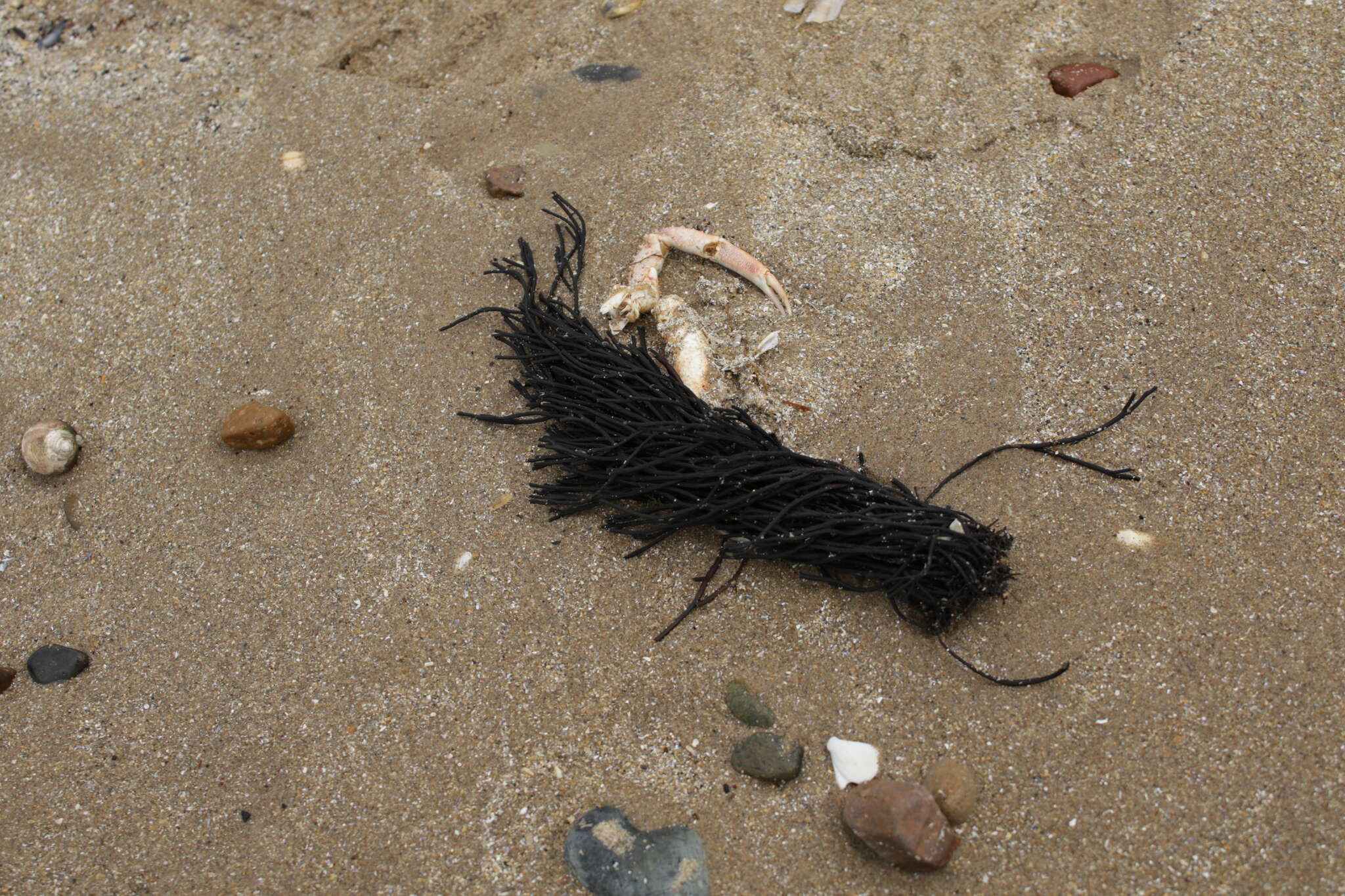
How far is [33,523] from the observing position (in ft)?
8.66

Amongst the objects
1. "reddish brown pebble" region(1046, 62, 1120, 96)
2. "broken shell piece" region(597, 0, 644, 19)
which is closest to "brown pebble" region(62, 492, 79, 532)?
"broken shell piece" region(597, 0, 644, 19)

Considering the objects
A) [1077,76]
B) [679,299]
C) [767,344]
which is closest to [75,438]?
[679,299]

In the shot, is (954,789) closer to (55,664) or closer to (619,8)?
(55,664)

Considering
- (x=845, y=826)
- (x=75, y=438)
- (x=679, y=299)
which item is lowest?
(x=845, y=826)

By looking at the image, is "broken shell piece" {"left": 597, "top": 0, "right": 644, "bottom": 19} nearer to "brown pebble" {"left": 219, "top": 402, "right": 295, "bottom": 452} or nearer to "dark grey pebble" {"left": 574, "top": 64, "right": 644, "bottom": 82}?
"dark grey pebble" {"left": 574, "top": 64, "right": 644, "bottom": 82}

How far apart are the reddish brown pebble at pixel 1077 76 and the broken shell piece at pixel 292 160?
2.58m

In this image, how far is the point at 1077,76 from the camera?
10.4 ft

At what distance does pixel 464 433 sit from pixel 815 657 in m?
1.15

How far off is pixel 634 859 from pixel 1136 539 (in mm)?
1408

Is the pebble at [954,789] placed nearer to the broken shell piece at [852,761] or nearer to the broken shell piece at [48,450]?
the broken shell piece at [852,761]

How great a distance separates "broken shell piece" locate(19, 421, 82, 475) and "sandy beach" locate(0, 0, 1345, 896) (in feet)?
0.13

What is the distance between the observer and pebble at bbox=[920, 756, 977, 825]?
1919 mm

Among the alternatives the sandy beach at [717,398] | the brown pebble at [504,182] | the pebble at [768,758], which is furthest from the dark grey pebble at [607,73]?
the pebble at [768,758]

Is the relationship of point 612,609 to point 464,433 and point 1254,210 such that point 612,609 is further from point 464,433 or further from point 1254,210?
point 1254,210
